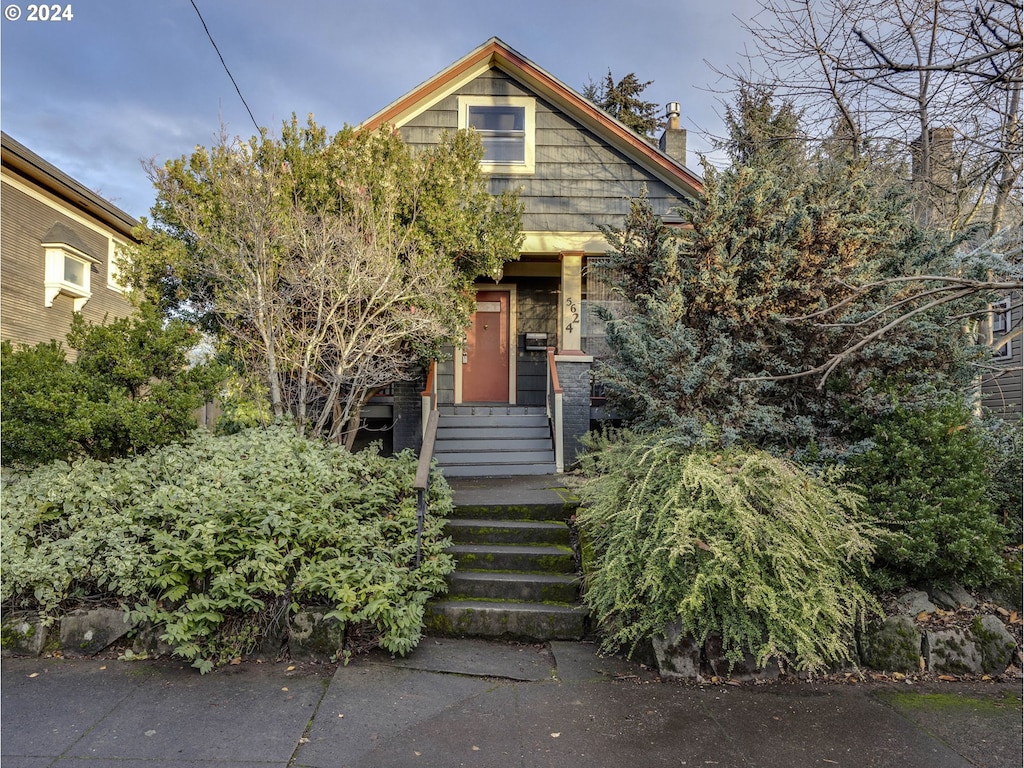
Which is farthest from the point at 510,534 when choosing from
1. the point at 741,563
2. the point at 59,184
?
the point at 59,184

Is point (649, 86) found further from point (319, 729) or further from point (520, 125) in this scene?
point (319, 729)

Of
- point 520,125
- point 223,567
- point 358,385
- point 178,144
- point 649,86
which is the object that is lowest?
point 223,567

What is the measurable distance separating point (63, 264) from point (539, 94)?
9.25m

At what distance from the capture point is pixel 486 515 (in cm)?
579

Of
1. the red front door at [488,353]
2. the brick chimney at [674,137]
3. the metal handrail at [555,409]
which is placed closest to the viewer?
the metal handrail at [555,409]

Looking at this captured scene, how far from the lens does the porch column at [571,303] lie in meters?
8.80

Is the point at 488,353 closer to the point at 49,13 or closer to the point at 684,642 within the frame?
the point at 49,13

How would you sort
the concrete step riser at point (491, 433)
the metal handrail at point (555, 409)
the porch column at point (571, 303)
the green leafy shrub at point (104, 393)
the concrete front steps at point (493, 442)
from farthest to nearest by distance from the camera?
1. the porch column at point (571, 303)
2. the concrete step riser at point (491, 433)
3. the metal handrail at point (555, 409)
4. the concrete front steps at point (493, 442)
5. the green leafy shrub at point (104, 393)

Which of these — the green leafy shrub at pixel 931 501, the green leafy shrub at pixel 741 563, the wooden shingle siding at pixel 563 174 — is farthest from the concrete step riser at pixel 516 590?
the wooden shingle siding at pixel 563 174

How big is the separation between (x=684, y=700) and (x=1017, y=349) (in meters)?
11.6

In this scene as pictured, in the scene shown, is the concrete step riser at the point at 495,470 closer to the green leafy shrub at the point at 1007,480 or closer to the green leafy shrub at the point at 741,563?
the green leafy shrub at the point at 741,563

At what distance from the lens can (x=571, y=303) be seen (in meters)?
8.92

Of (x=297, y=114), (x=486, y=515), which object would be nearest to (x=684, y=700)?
(x=486, y=515)

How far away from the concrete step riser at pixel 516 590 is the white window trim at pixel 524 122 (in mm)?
6661
